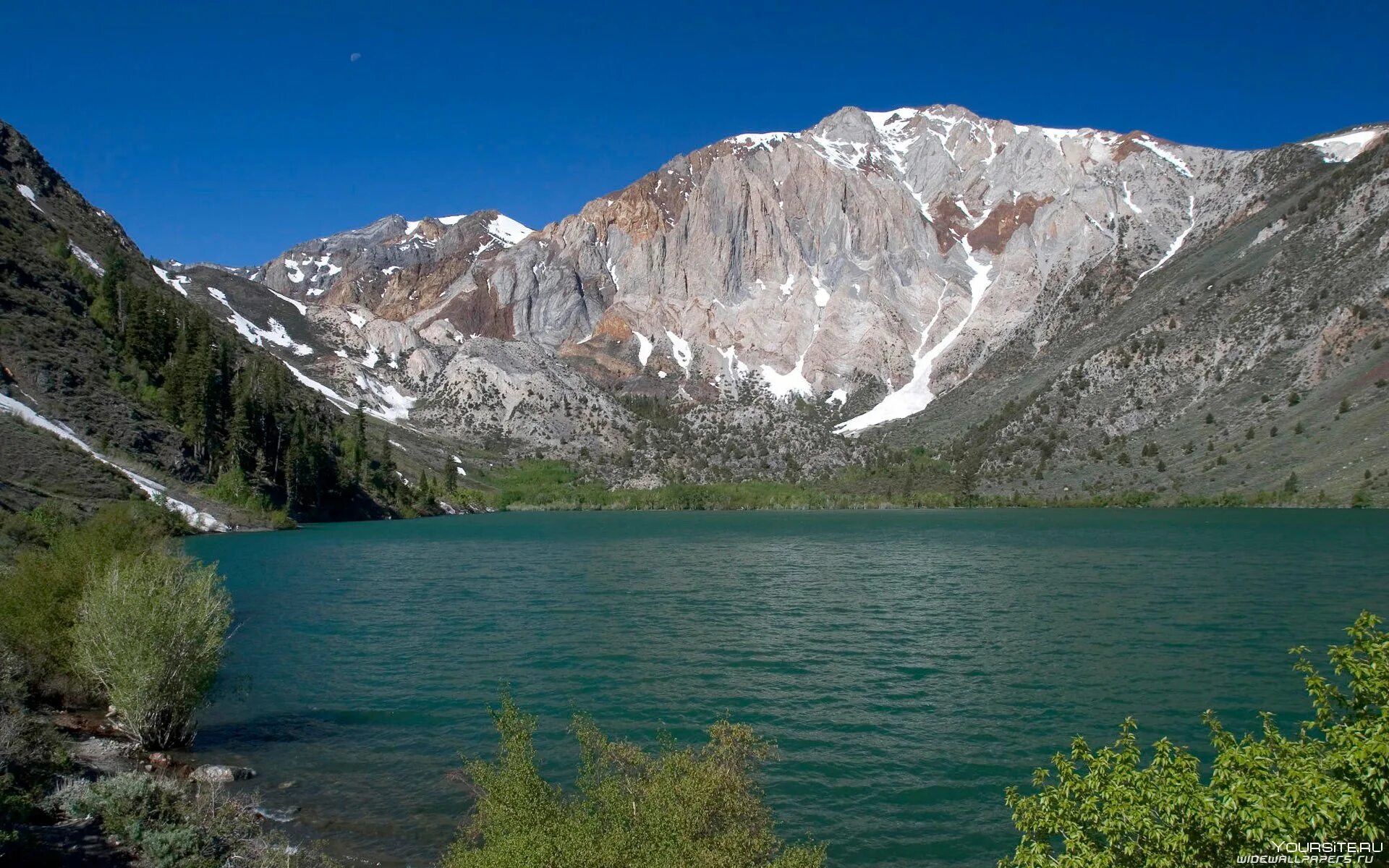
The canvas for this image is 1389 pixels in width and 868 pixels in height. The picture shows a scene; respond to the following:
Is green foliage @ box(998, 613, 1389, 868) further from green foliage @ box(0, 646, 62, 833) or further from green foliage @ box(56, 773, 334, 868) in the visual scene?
green foliage @ box(0, 646, 62, 833)

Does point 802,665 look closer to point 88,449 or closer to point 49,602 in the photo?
point 49,602

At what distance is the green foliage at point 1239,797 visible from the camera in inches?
270

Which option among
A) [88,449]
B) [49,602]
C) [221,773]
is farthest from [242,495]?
[221,773]

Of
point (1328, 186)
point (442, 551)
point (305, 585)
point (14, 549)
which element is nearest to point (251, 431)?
point (442, 551)

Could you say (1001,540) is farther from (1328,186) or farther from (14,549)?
(1328,186)

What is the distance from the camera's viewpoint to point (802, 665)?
107ft

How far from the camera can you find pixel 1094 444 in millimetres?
171375

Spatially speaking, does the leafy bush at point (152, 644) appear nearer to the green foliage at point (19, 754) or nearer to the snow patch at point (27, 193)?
the green foliage at point (19, 754)

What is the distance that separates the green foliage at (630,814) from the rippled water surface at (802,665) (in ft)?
16.6

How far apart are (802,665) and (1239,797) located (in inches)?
1016

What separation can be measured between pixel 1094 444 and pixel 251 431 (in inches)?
6335

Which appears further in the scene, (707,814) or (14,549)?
(14,549)

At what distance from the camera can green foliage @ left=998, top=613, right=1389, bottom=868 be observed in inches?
270

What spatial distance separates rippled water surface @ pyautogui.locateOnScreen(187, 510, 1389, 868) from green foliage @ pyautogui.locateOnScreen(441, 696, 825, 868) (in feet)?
16.6
